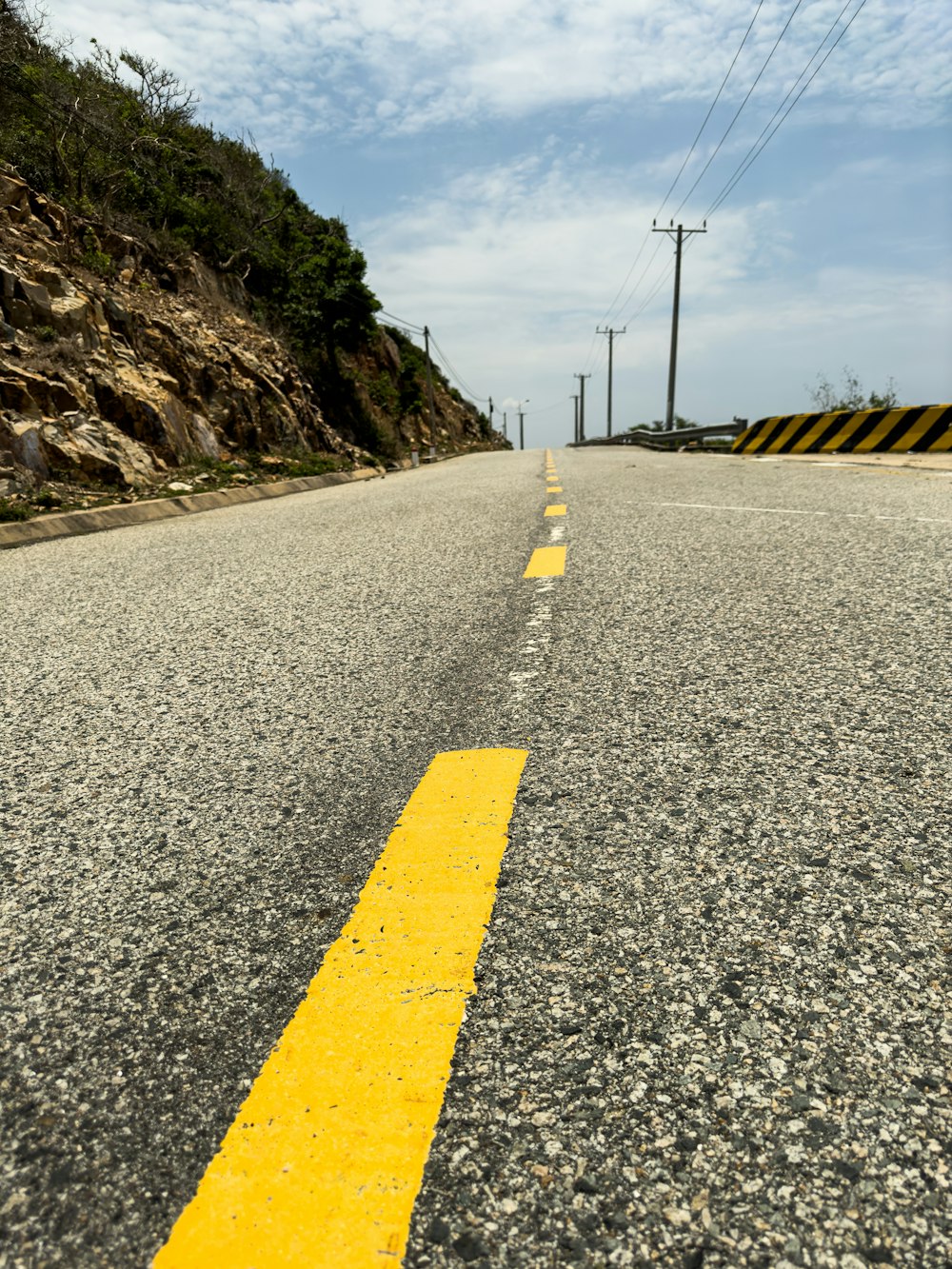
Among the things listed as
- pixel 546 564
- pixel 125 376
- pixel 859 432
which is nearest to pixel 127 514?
pixel 125 376

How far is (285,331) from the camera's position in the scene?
22.3m

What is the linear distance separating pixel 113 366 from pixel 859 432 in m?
11.8

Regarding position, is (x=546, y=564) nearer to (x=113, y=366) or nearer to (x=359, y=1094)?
(x=359, y=1094)

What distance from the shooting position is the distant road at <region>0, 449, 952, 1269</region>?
0.86 m

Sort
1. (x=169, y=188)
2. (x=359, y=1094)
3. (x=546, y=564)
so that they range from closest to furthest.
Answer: (x=359, y=1094) → (x=546, y=564) → (x=169, y=188)

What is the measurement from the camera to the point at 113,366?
37.4 ft

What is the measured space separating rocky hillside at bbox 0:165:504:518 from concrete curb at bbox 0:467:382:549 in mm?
320

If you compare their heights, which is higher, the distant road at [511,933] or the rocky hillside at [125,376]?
the rocky hillside at [125,376]

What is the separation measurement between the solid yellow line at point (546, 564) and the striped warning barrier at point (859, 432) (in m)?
9.74

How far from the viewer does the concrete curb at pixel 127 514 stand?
7340 millimetres

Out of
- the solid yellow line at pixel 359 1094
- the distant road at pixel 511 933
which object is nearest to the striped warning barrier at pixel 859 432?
the distant road at pixel 511 933

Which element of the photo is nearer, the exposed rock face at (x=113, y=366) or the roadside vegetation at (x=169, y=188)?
the exposed rock face at (x=113, y=366)

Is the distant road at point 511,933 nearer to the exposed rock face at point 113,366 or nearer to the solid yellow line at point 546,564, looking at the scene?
the solid yellow line at point 546,564

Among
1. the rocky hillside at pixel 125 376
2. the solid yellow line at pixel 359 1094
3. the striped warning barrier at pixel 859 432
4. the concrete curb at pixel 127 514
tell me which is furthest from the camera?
the striped warning barrier at pixel 859 432
